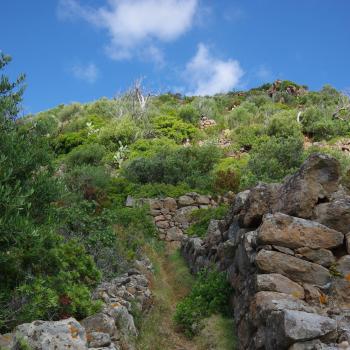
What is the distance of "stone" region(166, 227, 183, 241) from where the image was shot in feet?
64.3

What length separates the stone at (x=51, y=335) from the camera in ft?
19.7

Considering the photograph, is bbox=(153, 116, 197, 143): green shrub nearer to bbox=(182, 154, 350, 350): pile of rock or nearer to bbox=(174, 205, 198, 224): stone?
bbox=(174, 205, 198, 224): stone

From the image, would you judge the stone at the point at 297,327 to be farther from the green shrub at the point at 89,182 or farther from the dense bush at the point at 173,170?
the dense bush at the point at 173,170

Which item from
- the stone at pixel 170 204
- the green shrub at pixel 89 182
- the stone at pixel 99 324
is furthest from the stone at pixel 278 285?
the green shrub at pixel 89 182

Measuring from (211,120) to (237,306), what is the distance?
1387 inches

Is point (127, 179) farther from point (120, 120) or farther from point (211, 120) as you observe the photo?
point (211, 120)

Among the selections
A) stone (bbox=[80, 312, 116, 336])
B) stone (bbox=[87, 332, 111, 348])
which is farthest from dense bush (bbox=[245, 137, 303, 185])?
stone (bbox=[87, 332, 111, 348])

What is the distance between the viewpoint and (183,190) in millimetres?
Result: 21859

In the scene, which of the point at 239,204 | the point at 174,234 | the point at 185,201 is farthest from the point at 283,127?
the point at 239,204

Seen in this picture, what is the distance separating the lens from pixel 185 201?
69.4 feet

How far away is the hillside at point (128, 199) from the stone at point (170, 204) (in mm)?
201

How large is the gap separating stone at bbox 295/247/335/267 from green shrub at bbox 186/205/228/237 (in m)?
9.27

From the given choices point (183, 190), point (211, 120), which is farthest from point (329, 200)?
point (211, 120)

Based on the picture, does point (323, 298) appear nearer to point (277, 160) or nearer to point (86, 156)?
point (277, 160)
